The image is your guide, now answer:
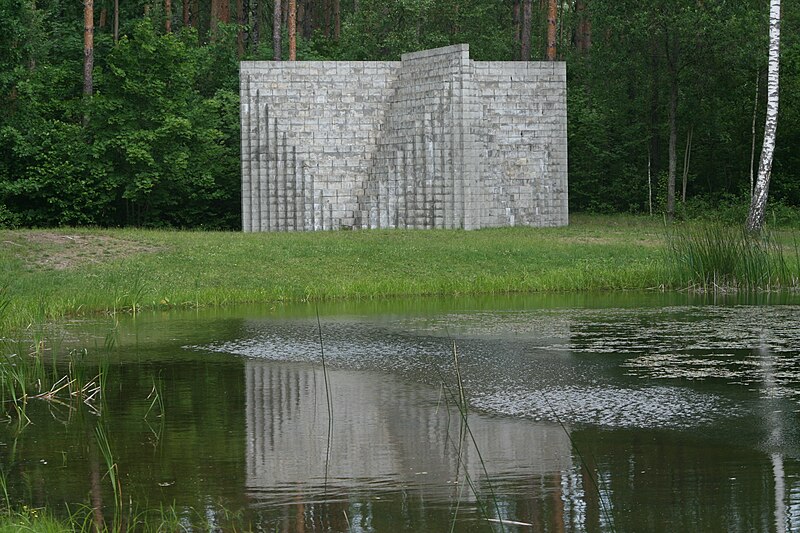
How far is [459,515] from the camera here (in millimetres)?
5348

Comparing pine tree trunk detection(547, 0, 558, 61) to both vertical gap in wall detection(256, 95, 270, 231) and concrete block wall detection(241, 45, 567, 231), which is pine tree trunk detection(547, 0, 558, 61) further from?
vertical gap in wall detection(256, 95, 270, 231)

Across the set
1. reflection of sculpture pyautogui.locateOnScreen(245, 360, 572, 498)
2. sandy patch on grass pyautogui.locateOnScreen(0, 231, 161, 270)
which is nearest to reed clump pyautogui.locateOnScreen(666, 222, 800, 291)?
reflection of sculpture pyautogui.locateOnScreen(245, 360, 572, 498)

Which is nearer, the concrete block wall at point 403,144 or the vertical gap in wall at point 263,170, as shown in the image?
the concrete block wall at point 403,144

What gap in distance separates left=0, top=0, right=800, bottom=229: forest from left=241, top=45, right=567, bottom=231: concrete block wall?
2746 millimetres

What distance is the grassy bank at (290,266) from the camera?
16734 mm

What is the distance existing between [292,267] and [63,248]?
13.3 ft

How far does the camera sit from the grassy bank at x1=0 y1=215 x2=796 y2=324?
1667 cm

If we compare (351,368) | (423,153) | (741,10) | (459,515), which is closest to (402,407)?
(351,368)

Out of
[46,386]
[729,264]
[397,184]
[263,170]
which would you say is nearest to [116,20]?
[263,170]

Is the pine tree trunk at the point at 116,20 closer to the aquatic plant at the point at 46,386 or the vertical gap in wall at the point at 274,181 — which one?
the vertical gap in wall at the point at 274,181

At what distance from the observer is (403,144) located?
28.1 metres

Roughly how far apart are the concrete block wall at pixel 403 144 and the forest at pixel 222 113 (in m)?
2.75

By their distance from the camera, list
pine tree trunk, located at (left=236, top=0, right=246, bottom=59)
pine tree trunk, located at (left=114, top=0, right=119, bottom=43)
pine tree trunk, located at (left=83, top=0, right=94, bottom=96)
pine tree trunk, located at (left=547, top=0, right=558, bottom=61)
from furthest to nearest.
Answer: pine tree trunk, located at (left=236, top=0, right=246, bottom=59) → pine tree trunk, located at (left=547, top=0, right=558, bottom=61) → pine tree trunk, located at (left=114, top=0, right=119, bottom=43) → pine tree trunk, located at (left=83, top=0, right=94, bottom=96)

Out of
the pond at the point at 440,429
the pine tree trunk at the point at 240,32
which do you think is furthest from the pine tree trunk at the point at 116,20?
the pond at the point at 440,429
